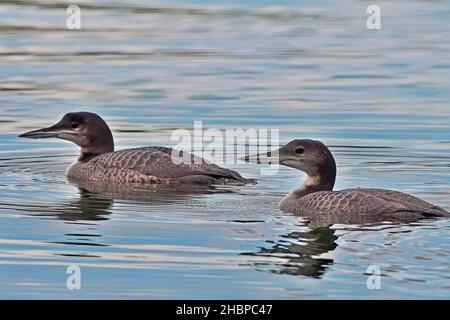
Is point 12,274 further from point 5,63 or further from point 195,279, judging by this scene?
point 5,63

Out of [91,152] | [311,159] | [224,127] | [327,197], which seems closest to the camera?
[327,197]

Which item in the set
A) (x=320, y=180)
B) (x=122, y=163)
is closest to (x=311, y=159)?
(x=320, y=180)

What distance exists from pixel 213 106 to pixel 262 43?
6.07 meters

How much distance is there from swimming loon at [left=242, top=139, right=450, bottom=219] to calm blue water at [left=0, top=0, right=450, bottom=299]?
22 centimetres

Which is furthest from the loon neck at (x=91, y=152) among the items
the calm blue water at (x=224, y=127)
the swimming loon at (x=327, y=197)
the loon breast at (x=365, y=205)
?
the loon breast at (x=365, y=205)

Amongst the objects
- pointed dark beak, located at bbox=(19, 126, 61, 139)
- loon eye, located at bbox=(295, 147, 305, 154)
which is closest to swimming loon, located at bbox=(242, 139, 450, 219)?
loon eye, located at bbox=(295, 147, 305, 154)

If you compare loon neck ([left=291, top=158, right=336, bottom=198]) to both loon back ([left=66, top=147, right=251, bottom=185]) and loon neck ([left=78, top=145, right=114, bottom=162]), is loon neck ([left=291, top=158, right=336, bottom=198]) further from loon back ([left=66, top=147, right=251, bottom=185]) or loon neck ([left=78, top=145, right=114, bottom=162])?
loon neck ([left=78, top=145, right=114, bottom=162])

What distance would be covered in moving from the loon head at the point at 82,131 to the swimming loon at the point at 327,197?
2421 millimetres

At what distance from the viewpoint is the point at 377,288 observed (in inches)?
374

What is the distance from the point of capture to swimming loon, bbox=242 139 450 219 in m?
11.8

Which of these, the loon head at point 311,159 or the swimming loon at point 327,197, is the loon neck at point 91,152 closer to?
the swimming loon at point 327,197

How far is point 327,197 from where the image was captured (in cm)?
1216

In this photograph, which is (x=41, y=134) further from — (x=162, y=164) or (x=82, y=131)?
(x=162, y=164)

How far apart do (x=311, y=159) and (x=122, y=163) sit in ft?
7.71
